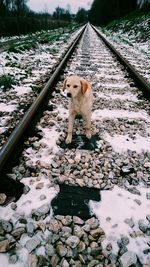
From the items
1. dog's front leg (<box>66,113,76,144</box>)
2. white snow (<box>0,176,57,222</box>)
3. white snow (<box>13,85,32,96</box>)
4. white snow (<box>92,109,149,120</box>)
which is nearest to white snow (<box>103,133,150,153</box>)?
dog's front leg (<box>66,113,76,144</box>)

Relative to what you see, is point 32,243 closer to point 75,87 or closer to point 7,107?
point 75,87

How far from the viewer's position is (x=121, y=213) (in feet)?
8.45

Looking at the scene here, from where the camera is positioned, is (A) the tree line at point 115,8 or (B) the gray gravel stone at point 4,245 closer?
(B) the gray gravel stone at point 4,245

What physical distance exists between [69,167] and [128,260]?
1282 mm

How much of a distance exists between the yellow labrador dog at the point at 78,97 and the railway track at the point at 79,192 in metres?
0.20

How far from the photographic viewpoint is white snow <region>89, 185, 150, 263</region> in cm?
228

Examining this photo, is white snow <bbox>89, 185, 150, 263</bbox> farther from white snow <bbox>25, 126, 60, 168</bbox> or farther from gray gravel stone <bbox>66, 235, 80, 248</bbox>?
white snow <bbox>25, 126, 60, 168</bbox>

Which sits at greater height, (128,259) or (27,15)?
(128,259)

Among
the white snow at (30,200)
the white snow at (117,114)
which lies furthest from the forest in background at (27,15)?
the white snow at (30,200)

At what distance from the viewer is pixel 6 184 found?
112 inches

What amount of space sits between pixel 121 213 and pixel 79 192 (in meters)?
0.46

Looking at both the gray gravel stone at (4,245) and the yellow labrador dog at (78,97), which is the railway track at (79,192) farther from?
the yellow labrador dog at (78,97)

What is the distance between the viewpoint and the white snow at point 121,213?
2276 millimetres

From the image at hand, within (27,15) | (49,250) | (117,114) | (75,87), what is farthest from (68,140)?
(27,15)
